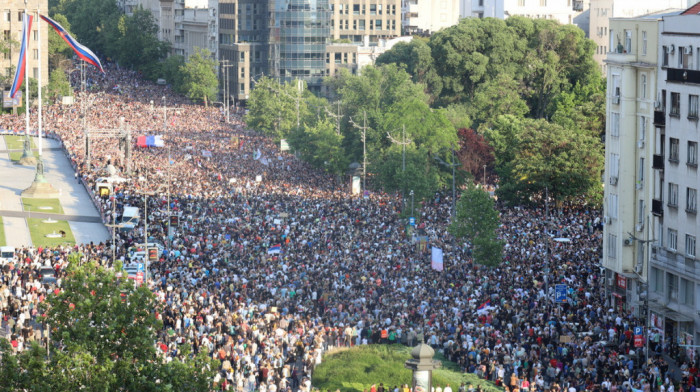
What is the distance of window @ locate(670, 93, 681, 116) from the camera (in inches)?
2319

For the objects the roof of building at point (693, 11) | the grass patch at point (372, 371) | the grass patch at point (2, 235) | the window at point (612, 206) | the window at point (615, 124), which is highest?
the roof of building at point (693, 11)

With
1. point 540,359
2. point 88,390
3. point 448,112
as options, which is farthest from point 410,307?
point 448,112

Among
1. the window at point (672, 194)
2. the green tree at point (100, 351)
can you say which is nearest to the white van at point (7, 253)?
the window at point (672, 194)

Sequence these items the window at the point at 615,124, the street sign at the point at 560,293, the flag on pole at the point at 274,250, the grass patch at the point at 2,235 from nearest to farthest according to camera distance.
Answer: the street sign at the point at 560,293
the window at the point at 615,124
the flag on pole at the point at 274,250
the grass patch at the point at 2,235

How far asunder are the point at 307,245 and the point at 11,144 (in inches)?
2855

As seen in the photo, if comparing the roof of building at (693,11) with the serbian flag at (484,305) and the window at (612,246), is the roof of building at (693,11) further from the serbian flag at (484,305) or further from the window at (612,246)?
the serbian flag at (484,305)

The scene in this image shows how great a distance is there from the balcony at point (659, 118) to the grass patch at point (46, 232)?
36.5 metres

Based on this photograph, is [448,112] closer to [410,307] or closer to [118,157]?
[118,157]

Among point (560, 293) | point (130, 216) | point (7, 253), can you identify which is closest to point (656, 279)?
point (560, 293)

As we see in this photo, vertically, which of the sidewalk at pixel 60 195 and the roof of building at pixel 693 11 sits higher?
the roof of building at pixel 693 11

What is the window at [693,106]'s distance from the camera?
57.6 m

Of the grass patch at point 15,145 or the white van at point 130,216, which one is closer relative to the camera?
the white van at point 130,216

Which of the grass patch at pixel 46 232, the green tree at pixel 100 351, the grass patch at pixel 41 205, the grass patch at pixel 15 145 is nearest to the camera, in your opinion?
the green tree at pixel 100 351

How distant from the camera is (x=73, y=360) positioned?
3172 centimetres
